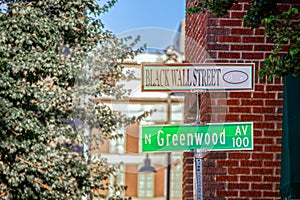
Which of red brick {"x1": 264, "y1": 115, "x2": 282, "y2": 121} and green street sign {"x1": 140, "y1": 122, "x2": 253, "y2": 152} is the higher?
red brick {"x1": 264, "y1": 115, "x2": 282, "y2": 121}

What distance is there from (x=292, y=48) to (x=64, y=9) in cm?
1136

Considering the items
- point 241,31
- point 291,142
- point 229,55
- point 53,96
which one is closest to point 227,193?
point 291,142

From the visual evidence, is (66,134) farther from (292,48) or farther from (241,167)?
(292,48)

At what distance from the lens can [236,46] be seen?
7.12 metres

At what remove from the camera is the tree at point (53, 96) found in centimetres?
1447

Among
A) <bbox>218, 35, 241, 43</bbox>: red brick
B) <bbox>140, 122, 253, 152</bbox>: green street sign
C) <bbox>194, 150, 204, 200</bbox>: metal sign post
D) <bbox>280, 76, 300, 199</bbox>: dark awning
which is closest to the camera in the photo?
<bbox>194, 150, 204, 200</bbox>: metal sign post

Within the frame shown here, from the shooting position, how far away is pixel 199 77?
545 centimetres

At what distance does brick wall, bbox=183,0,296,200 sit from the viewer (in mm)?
6957

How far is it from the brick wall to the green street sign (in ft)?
4.39

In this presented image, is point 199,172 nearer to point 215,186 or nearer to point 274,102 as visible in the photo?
point 215,186

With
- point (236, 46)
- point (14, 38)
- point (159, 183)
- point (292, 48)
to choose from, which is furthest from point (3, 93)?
point (159, 183)

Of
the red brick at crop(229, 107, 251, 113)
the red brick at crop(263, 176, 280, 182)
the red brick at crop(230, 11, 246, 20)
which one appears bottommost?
the red brick at crop(263, 176, 280, 182)

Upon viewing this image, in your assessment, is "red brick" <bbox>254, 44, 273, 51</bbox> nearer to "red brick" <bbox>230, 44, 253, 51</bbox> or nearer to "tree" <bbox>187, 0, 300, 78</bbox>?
"red brick" <bbox>230, 44, 253, 51</bbox>

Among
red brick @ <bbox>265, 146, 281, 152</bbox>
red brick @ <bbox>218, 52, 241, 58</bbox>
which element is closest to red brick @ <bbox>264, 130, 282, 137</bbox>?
red brick @ <bbox>265, 146, 281, 152</bbox>
